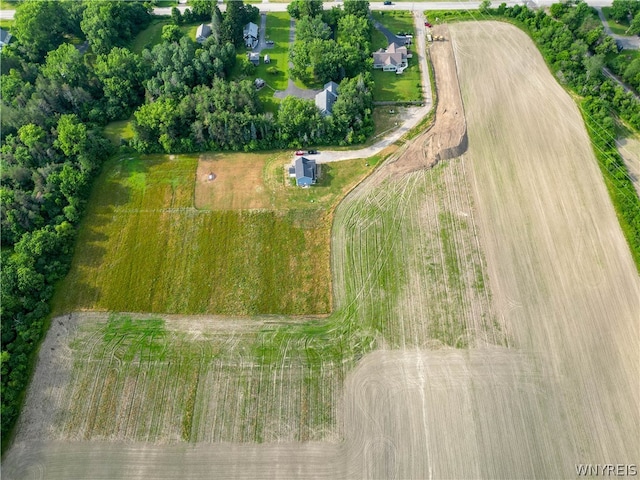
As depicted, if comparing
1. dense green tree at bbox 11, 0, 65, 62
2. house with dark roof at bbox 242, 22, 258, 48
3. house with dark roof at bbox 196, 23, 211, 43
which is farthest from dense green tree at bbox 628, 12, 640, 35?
dense green tree at bbox 11, 0, 65, 62

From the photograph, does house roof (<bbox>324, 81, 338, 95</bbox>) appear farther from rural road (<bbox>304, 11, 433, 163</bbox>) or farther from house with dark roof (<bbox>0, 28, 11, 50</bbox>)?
house with dark roof (<bbox>0, 28, 11, 50</bbox>)

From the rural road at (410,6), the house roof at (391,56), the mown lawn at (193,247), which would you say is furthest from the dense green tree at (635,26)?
the mown lawn at (193,247)

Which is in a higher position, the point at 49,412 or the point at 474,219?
the point at 474,219

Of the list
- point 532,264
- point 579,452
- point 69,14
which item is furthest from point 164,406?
point 69,14

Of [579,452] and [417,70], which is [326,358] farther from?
[417,70]

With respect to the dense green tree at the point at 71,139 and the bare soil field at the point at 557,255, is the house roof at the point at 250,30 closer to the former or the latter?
the dense green tree at the point at 71,139

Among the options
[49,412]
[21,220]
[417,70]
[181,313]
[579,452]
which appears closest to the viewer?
[579,452]
